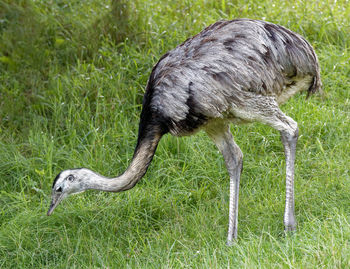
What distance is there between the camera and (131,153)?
5.55m

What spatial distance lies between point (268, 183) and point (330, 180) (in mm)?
457

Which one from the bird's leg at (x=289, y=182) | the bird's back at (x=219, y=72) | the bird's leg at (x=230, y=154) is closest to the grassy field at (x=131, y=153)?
the bird's leg at (x=289, y=182)

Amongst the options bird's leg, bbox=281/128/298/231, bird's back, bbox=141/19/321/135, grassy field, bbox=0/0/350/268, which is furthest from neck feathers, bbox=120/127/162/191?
bird's leg, bbox=281/128/298/231

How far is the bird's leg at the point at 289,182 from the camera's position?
443cm

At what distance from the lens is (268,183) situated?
505 cm

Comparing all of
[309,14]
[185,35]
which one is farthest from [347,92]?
[185,35]

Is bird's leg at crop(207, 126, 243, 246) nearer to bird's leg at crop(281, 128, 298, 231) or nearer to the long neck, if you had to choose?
bird's leg at crop(281, 128, 298, 231)

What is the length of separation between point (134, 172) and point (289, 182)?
1.03 metres

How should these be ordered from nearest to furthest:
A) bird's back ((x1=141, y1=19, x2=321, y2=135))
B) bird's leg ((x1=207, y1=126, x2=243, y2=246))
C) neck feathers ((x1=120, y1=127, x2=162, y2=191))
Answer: bird's back ((x1=141, y1=19, x2=321, y2=135)) → neck feathers ((x1=120, y1=127, x2=162, y2=191)) → bird's leg ((x1=207, y1=126, x2=243, y2=246))

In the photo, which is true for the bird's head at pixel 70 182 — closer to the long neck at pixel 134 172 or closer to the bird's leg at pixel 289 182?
the long neck at pixel 134 172

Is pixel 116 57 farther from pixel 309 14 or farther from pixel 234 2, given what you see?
pixel 309 14

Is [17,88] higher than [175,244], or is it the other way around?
[17,88]

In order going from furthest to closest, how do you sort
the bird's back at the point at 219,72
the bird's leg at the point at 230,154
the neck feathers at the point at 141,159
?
the bird's leg at the point at 230,154, the neck feathers at the point at 141,159, the bird's back at the point at 219,72

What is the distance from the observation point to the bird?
14.0ft
